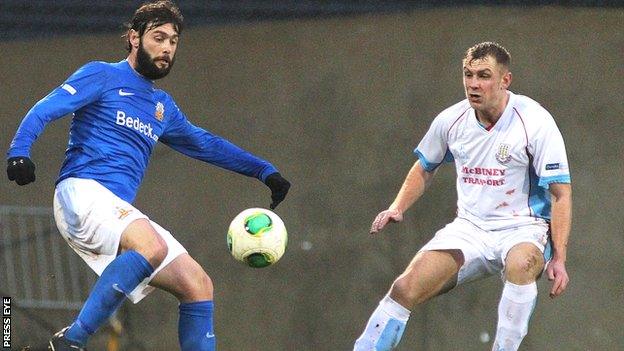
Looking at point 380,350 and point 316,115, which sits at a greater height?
point 316,115

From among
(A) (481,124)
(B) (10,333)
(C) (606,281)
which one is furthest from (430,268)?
(B) (10,333)

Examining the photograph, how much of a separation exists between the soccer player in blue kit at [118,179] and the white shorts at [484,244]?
4.61 feet

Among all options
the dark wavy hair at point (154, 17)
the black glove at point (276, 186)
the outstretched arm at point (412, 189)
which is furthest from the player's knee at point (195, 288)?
the dark wavy hair at point (154, 17)

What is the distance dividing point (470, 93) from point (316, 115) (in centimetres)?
288

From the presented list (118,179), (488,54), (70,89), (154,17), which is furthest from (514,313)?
(70,89)

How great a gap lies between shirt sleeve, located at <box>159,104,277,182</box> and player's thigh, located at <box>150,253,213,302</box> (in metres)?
0.93

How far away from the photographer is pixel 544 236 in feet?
22.1

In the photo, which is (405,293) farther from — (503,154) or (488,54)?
(488,54)

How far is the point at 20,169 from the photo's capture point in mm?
5816

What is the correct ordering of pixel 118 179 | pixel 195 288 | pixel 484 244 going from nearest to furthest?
pixel 195 288 < pixel 118 179 < pixel 484 244

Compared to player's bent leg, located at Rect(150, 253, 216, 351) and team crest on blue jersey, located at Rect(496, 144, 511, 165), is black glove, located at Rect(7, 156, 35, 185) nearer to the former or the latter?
player's bent leg, located at Rect(150, 253, 216, 351)

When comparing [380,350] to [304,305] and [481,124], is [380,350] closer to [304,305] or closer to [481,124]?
[481,124]

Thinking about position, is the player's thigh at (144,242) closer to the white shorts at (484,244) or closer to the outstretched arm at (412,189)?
the outstretched arm at (412,189)

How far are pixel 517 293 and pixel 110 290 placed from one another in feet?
6.94
